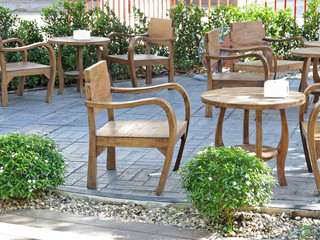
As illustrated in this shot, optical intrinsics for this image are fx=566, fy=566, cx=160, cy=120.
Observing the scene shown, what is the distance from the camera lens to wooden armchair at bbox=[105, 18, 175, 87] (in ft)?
23.6

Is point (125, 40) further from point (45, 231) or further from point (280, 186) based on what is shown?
point (45, 231)

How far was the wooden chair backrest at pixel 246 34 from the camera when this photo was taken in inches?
274

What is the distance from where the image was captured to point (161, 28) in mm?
7789

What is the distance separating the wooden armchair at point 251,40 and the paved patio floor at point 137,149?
611 millimetres

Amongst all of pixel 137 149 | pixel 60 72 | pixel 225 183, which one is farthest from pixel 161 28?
pixel 225 183

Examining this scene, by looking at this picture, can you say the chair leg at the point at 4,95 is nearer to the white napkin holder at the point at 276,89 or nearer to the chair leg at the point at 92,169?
the chair leg at the point at 92,169

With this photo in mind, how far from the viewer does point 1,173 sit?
139 inches

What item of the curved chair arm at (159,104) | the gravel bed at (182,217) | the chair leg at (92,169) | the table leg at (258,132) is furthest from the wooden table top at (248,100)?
the chair leg at (92,169)

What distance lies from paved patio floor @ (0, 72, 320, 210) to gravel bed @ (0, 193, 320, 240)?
10 cm

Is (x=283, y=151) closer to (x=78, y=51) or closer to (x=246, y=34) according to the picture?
(x=246, y=34)

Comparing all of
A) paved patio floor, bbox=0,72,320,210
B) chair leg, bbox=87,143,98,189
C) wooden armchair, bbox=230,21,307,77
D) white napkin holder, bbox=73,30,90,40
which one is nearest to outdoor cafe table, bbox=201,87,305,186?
paved patio floor, bbox=0,72,320,210

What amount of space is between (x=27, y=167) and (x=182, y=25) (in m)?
5.69

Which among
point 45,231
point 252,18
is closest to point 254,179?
point 45,231

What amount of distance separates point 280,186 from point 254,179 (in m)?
0.78
